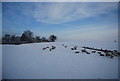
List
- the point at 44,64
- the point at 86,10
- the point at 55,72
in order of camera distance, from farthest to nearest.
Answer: the point at 86,10
the point at 44,64
the point at 55,72

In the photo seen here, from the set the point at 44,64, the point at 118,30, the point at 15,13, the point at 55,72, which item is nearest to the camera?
the point at 55,72

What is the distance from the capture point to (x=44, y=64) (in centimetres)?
133

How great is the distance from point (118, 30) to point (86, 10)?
94 cm

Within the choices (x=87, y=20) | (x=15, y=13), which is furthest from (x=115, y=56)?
(x=15, y=13)

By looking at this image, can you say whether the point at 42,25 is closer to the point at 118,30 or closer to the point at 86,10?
the point at 86,10

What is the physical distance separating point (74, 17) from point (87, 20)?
398 millimetres

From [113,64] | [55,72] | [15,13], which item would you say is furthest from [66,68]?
[15,13]

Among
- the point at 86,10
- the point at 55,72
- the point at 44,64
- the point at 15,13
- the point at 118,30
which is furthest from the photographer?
the point at 15,13

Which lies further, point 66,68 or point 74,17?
point 74,17

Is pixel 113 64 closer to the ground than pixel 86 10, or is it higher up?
closer to the ground

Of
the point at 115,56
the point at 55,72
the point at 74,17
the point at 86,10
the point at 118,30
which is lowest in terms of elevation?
the point at 55,72

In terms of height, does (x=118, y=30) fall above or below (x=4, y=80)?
above

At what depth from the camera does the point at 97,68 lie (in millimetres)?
1203

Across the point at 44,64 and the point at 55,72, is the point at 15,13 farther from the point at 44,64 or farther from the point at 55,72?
the point at 55,72
